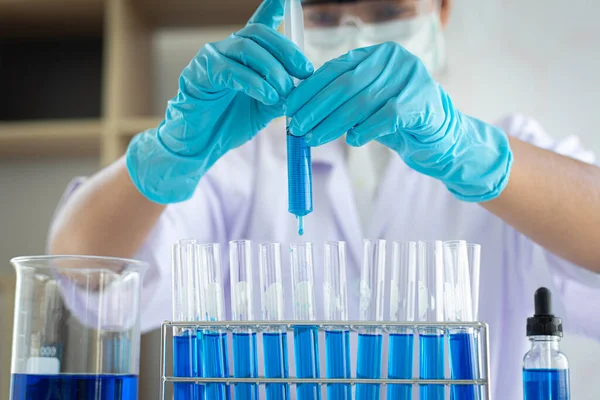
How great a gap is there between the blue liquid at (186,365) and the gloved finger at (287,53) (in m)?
0.36

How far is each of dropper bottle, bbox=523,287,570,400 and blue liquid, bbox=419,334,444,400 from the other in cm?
13

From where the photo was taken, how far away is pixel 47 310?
0.74 metres

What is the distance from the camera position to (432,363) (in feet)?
2.32

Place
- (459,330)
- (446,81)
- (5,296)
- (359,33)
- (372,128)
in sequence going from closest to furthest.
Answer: (459,330)
(372,128)
(359,33)
(446,81)
(5,296)

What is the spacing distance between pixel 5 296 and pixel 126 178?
109cm

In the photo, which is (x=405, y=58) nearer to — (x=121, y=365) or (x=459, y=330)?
(x=459, y=330)

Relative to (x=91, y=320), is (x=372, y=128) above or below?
above

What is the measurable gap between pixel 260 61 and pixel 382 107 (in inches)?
6.7

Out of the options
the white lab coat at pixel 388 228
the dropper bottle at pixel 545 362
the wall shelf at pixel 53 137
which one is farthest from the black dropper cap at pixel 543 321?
the wall shelf at pixel 53 137

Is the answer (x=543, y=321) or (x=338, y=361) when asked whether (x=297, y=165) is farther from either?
(x=543, y=321)

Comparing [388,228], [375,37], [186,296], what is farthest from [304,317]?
[375,37]

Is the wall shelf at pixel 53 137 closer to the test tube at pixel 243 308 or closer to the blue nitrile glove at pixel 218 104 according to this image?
the blue nitrile glove at pixel 218 104

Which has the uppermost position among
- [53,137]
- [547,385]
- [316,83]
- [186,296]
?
[53,137]

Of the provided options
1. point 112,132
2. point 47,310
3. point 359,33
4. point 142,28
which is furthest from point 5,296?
point 47,310
